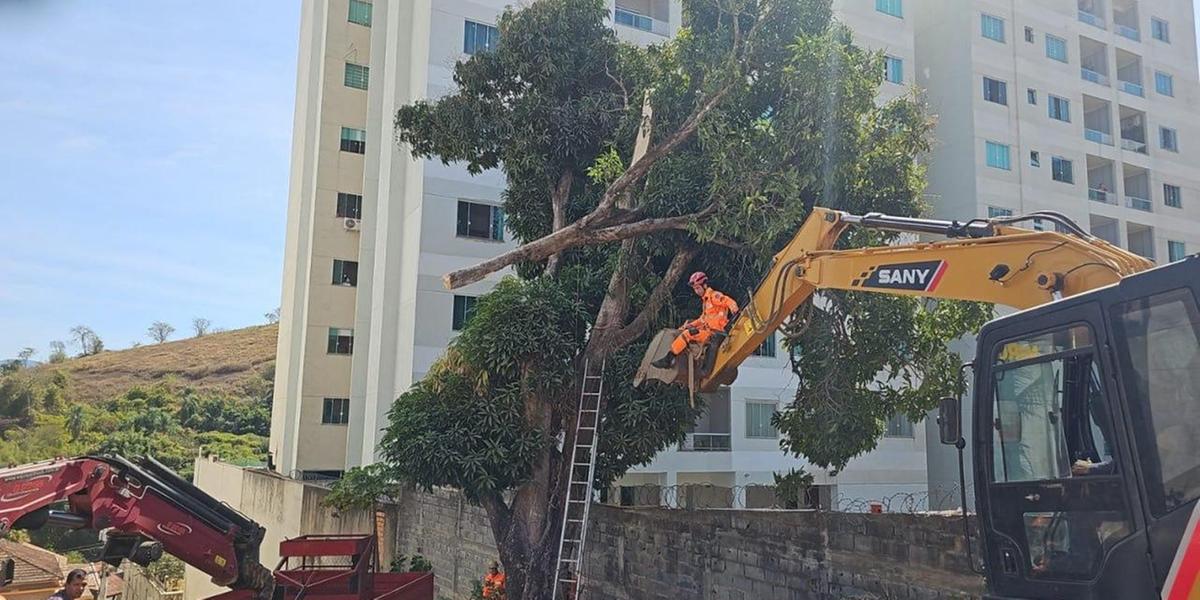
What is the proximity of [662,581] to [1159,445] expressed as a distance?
7870mm

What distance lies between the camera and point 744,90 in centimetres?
1147

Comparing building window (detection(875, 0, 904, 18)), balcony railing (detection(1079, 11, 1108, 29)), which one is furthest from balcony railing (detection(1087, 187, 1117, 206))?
building window (detection(875, 0, 904, 18))

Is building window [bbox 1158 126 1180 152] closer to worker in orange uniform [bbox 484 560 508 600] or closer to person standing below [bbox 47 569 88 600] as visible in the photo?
worker in orange uniform [bbox 484 560 508 600]

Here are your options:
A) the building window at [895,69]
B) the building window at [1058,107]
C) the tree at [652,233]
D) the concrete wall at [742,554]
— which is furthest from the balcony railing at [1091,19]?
the concrete wall at [742,554]

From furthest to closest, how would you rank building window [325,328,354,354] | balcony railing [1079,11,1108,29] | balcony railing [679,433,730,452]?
balcony railing [1079,11,1108,29] < building window [325,328,354,354] < balcony railing [679,433,730,452]

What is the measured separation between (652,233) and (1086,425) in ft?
25.6

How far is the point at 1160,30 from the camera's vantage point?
113 feet

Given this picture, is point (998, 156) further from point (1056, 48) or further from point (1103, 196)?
point (1056, 48)

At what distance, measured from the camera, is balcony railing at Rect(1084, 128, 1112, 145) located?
31742mm

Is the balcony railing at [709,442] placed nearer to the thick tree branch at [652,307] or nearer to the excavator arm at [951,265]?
the thick tree branch at [652,307]

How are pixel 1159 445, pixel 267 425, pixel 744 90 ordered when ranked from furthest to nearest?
pixel 267 425 < pixel 744 90 < pixel 1159 445

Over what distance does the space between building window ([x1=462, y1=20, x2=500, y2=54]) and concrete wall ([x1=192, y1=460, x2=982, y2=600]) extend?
12.8 m

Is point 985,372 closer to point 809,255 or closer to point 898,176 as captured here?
point 809,255

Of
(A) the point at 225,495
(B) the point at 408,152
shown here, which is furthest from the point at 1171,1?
(A) the point at 225,495
